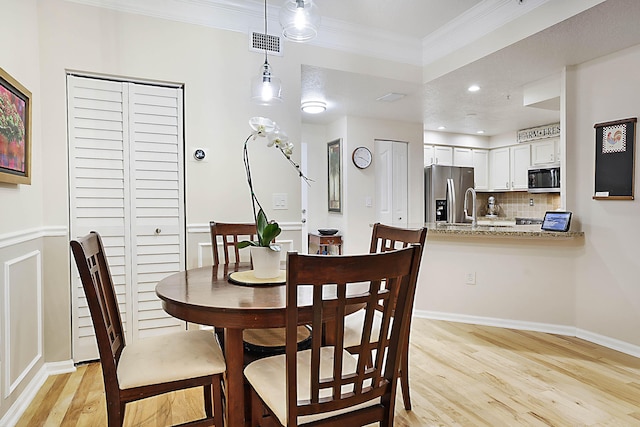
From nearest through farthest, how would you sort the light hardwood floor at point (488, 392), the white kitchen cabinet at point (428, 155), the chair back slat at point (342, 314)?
the chair back slat at point (342, 314) → the light hardwood floor at point (488, 392) → the white kitchen cabinet at point (428, 155)

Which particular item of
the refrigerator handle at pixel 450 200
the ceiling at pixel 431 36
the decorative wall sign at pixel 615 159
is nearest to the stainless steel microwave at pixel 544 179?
the refrigerator handle at pixel 450 200

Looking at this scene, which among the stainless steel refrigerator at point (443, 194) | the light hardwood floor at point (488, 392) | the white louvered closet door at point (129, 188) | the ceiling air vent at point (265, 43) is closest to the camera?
the light hardwood floor at point (488, 392)

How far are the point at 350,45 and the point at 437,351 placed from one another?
2595 mm

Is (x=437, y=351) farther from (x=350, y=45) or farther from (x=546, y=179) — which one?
(x=546, y=179)

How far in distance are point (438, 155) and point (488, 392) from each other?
4.94 meters

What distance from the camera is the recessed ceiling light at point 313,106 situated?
4.33 m

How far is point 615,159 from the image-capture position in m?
2.88

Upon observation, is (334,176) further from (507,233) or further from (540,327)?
(540,327)

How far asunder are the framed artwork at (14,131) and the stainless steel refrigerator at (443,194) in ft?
16.7

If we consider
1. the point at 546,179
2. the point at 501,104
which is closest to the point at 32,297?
the point at 501,104

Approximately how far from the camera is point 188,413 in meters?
1.99

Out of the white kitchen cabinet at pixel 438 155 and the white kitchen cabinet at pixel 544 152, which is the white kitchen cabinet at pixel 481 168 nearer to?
the white kitchen cabinet at pixel 438 155

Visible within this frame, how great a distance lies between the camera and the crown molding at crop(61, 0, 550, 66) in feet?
8.79

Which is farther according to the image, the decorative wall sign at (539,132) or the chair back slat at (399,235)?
the decorative wall sign at (539,132)
